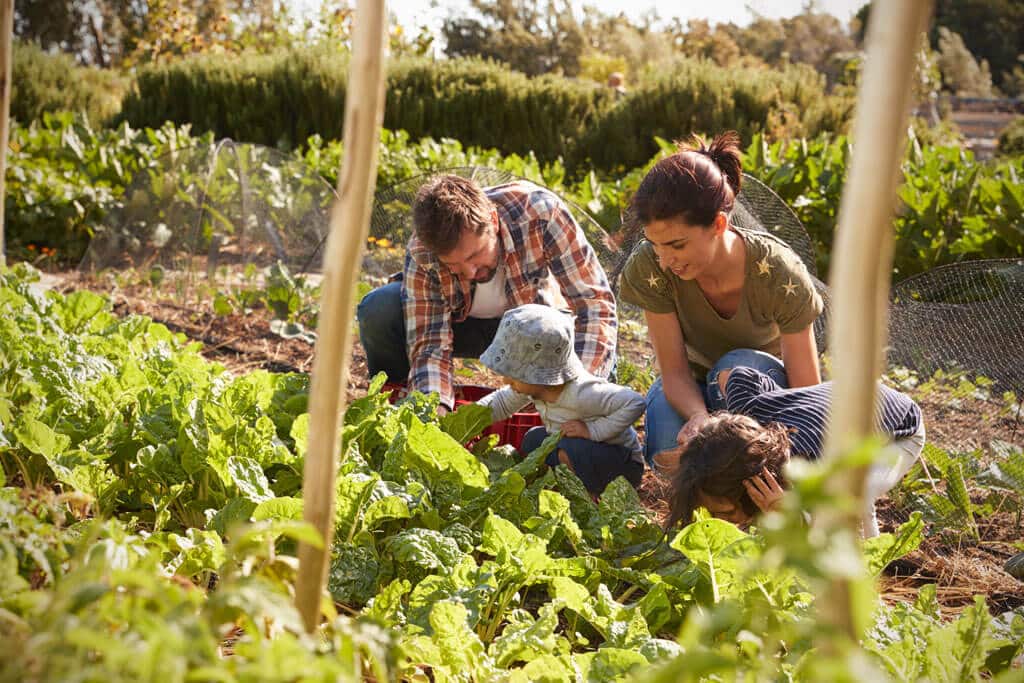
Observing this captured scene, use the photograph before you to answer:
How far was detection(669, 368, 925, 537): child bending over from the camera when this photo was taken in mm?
2260

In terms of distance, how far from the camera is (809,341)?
2852 millimetres

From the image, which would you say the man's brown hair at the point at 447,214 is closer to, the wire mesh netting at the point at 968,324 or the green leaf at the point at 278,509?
the green leaf at the point at 278,509

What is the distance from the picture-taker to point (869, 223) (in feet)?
2.58

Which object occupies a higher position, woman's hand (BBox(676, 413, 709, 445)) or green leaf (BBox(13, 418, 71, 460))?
green leaf (BBox(13, 418, 71, 460))

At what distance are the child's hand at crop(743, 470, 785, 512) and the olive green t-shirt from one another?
0.68 m

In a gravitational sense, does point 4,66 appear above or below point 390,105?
above

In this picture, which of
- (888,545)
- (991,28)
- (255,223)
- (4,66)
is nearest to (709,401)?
(888,545)

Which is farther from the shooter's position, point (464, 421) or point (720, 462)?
point (464, 421)

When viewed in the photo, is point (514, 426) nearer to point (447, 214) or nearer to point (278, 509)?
point (447, 214)

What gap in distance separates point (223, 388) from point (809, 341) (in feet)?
5.68

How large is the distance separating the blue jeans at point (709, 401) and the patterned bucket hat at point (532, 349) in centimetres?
37

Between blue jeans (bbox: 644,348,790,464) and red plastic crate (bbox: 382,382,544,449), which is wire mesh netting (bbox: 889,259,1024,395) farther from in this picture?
red plastic crate (bbox: 382,382,544,449)

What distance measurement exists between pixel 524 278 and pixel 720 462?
1256 mm

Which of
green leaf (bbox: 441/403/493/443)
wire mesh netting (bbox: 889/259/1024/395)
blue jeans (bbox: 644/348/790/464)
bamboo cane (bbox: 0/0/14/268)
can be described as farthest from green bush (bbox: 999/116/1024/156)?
bamboo cane (bbox: 0/0/14/268)
